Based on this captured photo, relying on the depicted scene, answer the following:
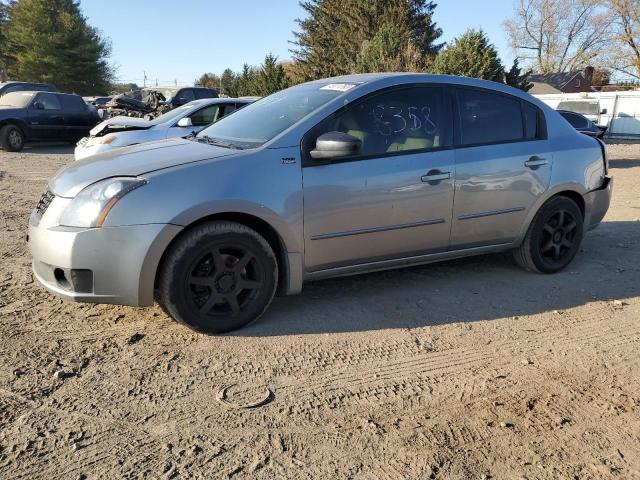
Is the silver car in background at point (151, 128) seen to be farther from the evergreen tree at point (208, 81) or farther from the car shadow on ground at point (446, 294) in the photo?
the evergreen tree at point (208, 81)

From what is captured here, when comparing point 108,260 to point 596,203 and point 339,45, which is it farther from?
point 339,45

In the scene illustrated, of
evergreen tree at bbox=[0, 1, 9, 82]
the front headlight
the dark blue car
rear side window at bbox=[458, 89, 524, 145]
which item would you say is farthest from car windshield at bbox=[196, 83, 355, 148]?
evergreen tree at bbox=[0, 1, 9, 82]

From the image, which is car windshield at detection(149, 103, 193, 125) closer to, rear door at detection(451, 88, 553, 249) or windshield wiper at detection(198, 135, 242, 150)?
windshield wiper at detection(198, 135, 242, 150)

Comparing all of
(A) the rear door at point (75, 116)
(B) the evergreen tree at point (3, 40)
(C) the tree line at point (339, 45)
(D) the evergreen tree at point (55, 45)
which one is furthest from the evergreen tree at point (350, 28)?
(B) the evergreen tree at point (3, 40)

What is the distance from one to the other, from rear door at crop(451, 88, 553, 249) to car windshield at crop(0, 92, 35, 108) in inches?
585

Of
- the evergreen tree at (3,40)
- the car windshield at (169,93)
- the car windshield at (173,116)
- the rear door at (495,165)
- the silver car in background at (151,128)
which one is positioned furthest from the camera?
the evergreen tree at (3,40)


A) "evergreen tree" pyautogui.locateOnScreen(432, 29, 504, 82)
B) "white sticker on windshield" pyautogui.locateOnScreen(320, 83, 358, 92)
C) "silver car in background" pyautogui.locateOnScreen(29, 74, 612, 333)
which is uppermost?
"evergreen tree" pyautogui.locateOnScreen(432, 29, 504, 82)

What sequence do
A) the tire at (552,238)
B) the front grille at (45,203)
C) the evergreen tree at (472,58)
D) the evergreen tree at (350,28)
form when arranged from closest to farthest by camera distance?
the front grille at (45,203), the tire at (552,238), the evergreen tree at (472,58), the evergreen tree at (350,28)

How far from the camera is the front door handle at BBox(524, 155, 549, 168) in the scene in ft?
15.1

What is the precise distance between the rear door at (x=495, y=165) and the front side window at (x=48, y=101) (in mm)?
14922

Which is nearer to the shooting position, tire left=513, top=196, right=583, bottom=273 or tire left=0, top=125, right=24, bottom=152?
tire left=513, top=196, right=583, bottom=273

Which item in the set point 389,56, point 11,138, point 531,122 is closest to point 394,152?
point 531,122

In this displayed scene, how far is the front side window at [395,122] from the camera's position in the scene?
13.0 feet

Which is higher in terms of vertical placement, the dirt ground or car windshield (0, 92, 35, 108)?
car windshield (0, 92, 35, 108)
